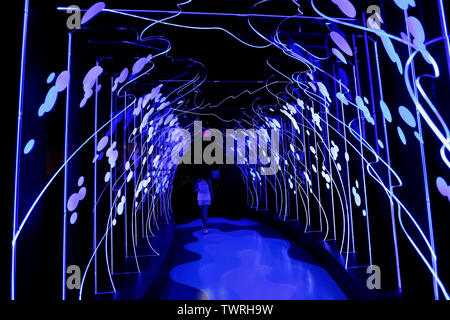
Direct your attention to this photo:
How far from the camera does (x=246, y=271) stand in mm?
3990

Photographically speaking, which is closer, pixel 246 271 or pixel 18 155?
pixel 18 155

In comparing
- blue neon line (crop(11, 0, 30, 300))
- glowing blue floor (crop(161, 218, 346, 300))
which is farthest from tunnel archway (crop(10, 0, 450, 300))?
glowing blue floor (crop(161, 218, 346, 300))

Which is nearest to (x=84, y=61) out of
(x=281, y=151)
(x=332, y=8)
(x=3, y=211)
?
(x=3, y=211)

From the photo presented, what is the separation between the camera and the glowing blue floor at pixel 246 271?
10.7ft

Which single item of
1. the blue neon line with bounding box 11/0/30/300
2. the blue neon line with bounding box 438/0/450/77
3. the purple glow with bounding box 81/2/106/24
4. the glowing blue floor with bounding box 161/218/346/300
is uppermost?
the purple glow with bounding box 81/2/106/24

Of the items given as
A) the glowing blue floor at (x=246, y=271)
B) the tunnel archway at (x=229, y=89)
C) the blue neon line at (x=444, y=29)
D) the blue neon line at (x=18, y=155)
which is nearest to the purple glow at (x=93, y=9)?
the tunnel archway at (x=229, y=89)

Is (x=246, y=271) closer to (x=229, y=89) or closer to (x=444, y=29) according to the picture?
(x=229, y=89)

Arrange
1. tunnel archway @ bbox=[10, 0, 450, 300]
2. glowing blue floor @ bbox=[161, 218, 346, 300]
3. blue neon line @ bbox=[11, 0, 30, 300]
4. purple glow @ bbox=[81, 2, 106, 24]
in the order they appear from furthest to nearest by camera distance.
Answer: glowing blue floor @ bbox=[161, 218, 346, 300] < purple glow @ bbox=[81, 2, 106, 24] < tunnel archway @ bbox=[10, 0, 450, 300] < blue neon line @ bbox=[11, 0, 30, 300]

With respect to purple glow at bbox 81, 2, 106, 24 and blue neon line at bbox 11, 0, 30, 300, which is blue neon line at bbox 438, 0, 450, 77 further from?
blue neon line at bbox 11, 0, 30, 300

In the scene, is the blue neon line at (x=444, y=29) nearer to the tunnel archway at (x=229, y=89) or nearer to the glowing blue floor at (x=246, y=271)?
the tunnel archway at (x=229, y=89)

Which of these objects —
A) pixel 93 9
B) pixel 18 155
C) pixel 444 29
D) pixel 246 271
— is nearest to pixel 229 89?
pixel 246 271

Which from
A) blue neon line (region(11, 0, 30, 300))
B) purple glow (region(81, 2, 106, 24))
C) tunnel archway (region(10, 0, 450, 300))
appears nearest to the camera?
blue neon line (region(11, 0, 30, 300))

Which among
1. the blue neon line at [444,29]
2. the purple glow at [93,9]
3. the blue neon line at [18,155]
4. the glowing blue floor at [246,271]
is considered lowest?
the glowing blue floor at [246,271]

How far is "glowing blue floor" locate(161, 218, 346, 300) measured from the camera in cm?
325
